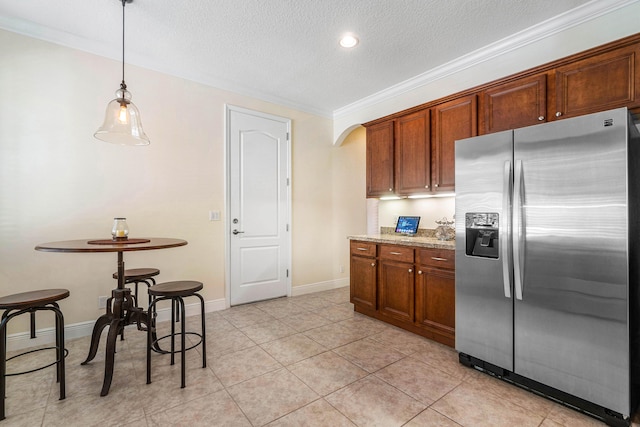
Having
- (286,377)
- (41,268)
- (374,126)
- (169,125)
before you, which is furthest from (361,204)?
(41,268)

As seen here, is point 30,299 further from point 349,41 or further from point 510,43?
point 510,43

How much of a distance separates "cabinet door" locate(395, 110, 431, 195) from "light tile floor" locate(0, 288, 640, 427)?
1.61 metres

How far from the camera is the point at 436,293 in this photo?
282cm

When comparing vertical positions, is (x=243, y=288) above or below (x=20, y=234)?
below

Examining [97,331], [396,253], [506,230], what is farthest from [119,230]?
[506,230]

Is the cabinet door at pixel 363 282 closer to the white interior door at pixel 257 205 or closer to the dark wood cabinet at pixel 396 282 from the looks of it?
the dark wood cabinet at pixel 396 282

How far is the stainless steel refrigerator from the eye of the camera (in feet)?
5.64

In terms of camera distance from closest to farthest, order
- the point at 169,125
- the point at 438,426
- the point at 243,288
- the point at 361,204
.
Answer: the point at 438,426
the point at 169,125
the point at 243,288
the point at 361,204

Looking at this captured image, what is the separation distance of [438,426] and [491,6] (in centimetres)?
295

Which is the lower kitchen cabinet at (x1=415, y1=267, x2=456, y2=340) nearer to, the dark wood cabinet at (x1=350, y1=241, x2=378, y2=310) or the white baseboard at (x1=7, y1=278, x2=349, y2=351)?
the dark wood cabinet at (x1=350, y1=241, x2=378, y2=310)

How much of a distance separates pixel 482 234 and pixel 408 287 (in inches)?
40.5

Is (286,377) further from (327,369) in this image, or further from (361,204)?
(361,204)

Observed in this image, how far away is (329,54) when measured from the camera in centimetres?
312

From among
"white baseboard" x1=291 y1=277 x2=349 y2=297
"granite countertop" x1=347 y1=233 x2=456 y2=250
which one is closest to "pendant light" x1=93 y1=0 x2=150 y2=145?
"granite countertop" x1=347 y1=233 x2=456 y2=250
